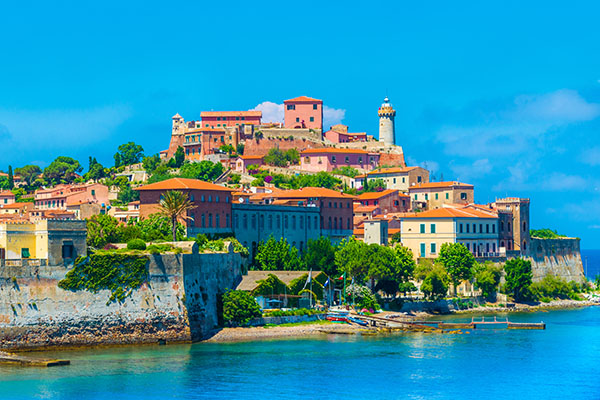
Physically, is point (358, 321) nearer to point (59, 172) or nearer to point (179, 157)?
point (179, 157)

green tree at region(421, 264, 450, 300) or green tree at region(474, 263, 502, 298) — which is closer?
green tree at region(421, 264, 450, 300)

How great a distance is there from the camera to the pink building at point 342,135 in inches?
6083

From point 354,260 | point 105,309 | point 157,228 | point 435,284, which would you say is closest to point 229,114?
point 435,284

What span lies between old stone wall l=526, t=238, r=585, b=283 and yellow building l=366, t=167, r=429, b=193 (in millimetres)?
22272

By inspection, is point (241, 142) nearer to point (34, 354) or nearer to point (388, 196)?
point (388, 196)

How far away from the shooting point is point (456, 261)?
95.6 meters

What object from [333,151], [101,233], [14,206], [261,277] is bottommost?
[261,277]

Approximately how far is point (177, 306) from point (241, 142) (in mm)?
83244

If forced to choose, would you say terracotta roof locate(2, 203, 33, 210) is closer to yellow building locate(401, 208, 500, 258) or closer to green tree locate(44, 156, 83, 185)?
green tree locate(44, 156, 83, 185)

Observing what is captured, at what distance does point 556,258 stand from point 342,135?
47792 millimetres

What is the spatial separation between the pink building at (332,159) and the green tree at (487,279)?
153 ft

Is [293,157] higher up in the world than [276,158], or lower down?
higher up

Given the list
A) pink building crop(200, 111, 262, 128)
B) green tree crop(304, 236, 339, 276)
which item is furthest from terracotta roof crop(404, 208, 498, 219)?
pink building crop(200, 111, 262, 128)

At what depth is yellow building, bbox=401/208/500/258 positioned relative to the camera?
333 ft
